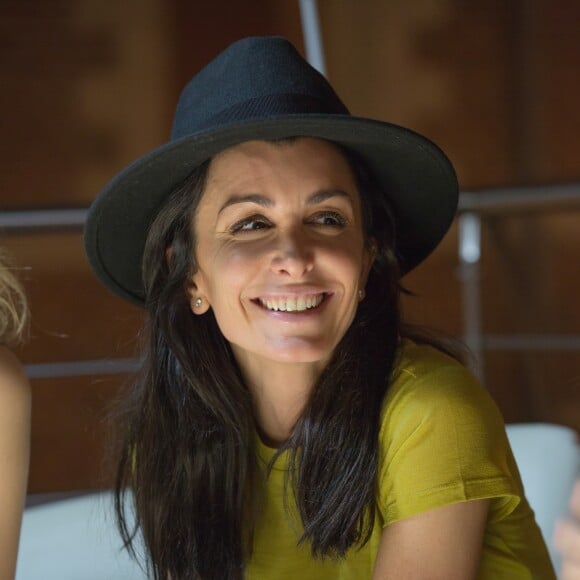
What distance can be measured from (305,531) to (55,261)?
2600 mm

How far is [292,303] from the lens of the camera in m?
1.37

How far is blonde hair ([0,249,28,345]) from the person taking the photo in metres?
1.57

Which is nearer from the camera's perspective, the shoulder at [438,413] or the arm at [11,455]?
the shoulder at [438,413]

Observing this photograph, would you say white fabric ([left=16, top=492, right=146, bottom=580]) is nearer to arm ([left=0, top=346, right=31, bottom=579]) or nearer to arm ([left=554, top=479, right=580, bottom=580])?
arm ([left=0, top=346, right=31, bottom=579])

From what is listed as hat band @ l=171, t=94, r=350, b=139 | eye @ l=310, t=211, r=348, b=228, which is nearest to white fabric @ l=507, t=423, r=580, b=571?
eye @ l=310, t=211, r=348, b=228

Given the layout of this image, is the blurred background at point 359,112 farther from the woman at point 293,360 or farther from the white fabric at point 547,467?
the woman at point 293,360

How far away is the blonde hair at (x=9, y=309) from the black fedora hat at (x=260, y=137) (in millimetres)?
120

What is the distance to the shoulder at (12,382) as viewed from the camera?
1.47m

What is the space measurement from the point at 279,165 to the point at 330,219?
102mm

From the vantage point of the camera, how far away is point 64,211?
224cm

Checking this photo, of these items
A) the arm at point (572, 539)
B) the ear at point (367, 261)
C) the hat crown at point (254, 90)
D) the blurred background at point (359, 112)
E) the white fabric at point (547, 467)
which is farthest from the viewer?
the blurred background at point (359, 112)

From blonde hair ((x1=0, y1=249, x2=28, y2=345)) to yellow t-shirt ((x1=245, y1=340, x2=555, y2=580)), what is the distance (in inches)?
15.9

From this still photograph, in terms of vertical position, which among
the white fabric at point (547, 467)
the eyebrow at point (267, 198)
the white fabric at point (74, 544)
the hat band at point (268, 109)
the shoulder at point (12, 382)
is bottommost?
the white fabric at point (74, 544)

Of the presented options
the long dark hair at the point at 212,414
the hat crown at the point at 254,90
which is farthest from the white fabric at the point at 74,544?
the hat crown at the point at 254,90
